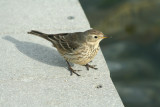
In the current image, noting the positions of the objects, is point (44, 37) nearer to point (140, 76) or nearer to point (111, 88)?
point (111, 88)

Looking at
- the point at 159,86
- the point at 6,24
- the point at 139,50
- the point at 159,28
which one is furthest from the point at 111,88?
the point at 159,28

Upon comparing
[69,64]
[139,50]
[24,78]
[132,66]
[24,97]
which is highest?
[139,50]

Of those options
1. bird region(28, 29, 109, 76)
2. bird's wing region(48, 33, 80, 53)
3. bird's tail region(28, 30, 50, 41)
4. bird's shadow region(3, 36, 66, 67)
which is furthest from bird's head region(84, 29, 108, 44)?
bird's tail region(28, 30, 50, 41)

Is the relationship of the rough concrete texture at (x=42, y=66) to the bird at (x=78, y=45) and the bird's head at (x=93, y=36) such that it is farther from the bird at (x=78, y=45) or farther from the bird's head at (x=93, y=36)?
the bird's head at (x=93, y=36)

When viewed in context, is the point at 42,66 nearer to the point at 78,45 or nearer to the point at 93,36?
the point at 78,45

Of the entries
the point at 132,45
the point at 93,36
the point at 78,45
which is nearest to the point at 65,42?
the point at 78,45

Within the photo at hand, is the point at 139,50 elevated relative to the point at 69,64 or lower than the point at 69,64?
elevated

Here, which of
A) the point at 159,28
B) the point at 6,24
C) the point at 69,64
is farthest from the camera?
the point at 159,28

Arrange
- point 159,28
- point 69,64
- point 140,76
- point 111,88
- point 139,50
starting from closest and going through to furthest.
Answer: point 111,88 < point 69,64 < point 140,76 < point 139,50 < point 159,28
